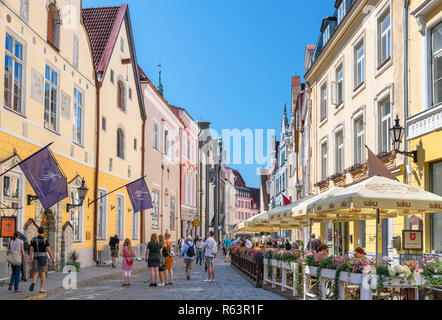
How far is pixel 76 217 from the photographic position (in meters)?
24.4

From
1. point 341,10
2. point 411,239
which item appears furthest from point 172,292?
point 341,10

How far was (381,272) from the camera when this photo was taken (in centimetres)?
935

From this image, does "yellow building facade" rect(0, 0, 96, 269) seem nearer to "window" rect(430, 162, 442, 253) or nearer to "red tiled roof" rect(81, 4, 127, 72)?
"red tiled roof" rect(81, 4, 127, 72)

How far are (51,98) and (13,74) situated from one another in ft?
11.8

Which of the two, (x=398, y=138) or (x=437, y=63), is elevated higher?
(x=437, y=63)

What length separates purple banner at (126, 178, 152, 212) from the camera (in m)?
26.1

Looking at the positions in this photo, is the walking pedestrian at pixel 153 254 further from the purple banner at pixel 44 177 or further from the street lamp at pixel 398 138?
the street lamp at pixel 398 138

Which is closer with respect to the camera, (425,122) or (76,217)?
(425,122)

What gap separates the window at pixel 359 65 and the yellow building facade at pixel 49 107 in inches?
431

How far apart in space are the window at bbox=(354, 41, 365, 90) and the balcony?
19.5 ft

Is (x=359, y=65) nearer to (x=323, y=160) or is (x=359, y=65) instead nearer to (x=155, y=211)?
(x=323, y=160)

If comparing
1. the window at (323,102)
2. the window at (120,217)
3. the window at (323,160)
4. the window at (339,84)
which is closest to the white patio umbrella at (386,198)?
the window at (339,84)
